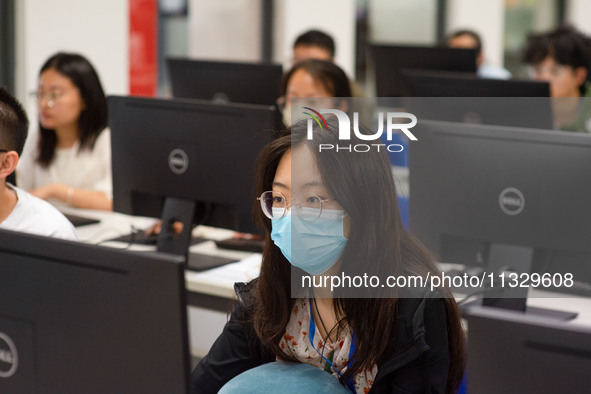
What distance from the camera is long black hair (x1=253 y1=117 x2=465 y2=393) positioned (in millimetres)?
1415

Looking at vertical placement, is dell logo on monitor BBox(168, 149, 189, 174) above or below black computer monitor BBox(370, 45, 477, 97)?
below

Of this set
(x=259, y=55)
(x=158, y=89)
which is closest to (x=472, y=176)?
(x=158, y=89)

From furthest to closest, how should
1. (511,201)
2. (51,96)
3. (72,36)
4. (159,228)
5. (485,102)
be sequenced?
(72,36)
(51,96)
(485,102)
(159,228)
(511,201)

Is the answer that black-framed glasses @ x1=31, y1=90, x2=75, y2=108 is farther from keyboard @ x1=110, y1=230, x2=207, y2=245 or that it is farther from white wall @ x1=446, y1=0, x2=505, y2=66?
white wall @ x1=446, y1=0, x2=505, y2=66

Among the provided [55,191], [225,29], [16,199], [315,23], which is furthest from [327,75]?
Result: [315,23]

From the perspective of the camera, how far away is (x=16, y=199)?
6.25 ft

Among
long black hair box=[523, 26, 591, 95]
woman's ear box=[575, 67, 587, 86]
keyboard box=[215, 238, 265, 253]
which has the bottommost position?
keyboard box=[215, 238, 265, 253]

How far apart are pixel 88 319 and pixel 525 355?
501mm

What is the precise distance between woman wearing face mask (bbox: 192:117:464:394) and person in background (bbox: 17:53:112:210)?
68.6 inches

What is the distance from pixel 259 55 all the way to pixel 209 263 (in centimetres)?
385

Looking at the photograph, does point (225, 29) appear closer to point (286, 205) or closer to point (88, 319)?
point (286, 205)

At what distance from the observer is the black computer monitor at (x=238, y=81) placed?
349cm

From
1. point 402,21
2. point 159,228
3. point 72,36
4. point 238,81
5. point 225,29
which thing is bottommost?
point 159,228

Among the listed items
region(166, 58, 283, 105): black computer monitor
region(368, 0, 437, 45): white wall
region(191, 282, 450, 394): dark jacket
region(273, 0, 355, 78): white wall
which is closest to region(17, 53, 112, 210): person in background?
region(166, 58, 283, 105): black computer monitor
